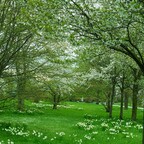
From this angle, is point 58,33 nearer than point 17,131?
Yes

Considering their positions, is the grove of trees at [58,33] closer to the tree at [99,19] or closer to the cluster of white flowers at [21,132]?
the tree at [99,19]

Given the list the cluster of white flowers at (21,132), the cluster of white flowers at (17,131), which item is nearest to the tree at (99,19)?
the cluster of white flowers at (21,132)

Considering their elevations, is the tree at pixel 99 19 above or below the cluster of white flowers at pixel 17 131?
above

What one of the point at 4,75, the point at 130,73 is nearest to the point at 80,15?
the point at 4,75

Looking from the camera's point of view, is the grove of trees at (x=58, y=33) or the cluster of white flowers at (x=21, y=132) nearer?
the grove of trees at (x=58, y=33)

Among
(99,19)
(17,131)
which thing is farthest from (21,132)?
(99,19)

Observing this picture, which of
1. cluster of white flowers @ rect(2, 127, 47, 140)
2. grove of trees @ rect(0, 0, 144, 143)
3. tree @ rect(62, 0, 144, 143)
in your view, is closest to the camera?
tree @ rect(62, 0, 144, 143)

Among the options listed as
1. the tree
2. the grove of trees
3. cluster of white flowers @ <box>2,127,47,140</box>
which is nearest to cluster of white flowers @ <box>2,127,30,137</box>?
cluster of white flowers @ <box>2,127,47,140</box>

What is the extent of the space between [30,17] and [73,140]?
239 inches

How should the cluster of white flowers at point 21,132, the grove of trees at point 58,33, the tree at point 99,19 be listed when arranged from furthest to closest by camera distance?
the cluster of white flowers at point 21,132, the grove of trees at point 58,33, the tree at point 99,19

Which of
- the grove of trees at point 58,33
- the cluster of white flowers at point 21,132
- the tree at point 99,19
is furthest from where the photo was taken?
the cluster of white flowers at point 21,132

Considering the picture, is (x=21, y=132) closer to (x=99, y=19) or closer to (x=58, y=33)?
(x=58, y=33)

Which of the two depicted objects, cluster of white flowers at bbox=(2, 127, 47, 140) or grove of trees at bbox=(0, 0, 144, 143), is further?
cluster of white flowers at bbox=(2, 127, 47, 140)

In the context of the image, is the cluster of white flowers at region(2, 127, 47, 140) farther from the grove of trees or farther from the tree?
the tree
